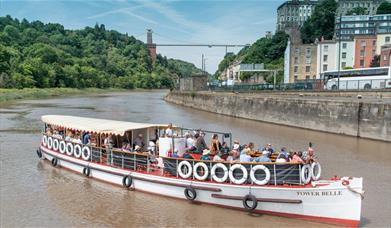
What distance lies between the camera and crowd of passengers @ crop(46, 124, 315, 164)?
1352 centimetres

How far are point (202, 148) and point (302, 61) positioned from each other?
7507 centimetres

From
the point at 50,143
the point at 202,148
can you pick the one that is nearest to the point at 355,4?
the point at 50,143

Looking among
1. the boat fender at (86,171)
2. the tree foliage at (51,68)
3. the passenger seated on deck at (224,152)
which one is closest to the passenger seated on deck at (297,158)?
the passenger seated on deck at (224,152)

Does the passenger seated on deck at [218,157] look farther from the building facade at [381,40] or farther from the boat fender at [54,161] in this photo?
the building facade at [381,40]

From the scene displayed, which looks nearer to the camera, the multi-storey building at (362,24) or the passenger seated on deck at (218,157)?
the passenger seated on deck at (218,157)

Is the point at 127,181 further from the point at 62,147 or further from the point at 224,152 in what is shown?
the point at 62,147

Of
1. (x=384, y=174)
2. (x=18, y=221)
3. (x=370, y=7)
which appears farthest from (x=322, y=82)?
(x=370, y=7)

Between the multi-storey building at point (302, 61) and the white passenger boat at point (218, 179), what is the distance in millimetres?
73247

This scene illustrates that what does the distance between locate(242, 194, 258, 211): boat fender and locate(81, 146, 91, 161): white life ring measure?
8143mm

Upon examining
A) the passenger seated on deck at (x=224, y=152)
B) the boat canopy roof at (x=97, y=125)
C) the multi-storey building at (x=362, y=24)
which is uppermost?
the multi-storey building at (x=362, y=24)

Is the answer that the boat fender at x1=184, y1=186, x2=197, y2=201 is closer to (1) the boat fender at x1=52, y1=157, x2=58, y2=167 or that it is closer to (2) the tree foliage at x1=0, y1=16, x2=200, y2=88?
(1) the boat fender at x1=52, y1=157, x2=58, y2=167

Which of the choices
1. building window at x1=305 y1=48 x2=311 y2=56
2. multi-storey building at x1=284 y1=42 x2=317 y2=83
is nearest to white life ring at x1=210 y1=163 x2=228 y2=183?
multi-storey building at x1=284 y1=42 x2=317 y2=83

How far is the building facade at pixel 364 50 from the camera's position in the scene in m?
79.8

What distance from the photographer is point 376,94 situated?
39438 mm
